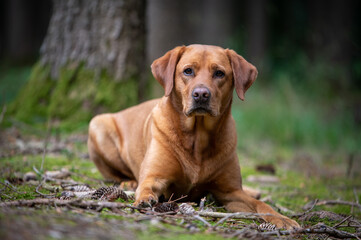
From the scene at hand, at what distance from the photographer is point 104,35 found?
6.46 m

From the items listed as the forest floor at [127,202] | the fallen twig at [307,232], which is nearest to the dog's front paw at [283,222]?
the forest floor at [127,202]

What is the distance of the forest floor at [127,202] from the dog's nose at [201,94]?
35.7 inches

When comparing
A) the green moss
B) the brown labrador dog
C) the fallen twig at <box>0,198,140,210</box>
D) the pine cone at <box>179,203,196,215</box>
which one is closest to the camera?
the fallen twig at <box>0,198,140,210</box>

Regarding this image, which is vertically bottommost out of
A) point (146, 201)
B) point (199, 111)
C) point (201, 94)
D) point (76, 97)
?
point (146, 201)

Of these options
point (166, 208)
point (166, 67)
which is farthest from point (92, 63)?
point (166, 208)

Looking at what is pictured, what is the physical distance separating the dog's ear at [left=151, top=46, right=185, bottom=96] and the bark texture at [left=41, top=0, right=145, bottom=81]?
8.92ft

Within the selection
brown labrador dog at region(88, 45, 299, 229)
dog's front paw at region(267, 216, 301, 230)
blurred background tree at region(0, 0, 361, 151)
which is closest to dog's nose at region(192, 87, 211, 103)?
brown labrador dog at region(88, 45, 299, 229)

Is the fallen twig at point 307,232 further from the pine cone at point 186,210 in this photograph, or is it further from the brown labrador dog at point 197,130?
the brown labrador dog at point 197,130

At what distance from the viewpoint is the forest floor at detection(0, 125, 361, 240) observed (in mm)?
2104

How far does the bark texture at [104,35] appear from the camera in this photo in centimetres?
643

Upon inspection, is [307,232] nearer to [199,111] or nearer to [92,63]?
[199,111]

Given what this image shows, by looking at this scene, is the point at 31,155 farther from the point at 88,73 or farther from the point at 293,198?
the point at 293,198

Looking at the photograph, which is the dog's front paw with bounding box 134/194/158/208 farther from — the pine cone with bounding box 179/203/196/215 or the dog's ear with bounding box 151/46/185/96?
the dog's ear with bounding box 151/46/185/96

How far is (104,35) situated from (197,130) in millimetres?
3416
